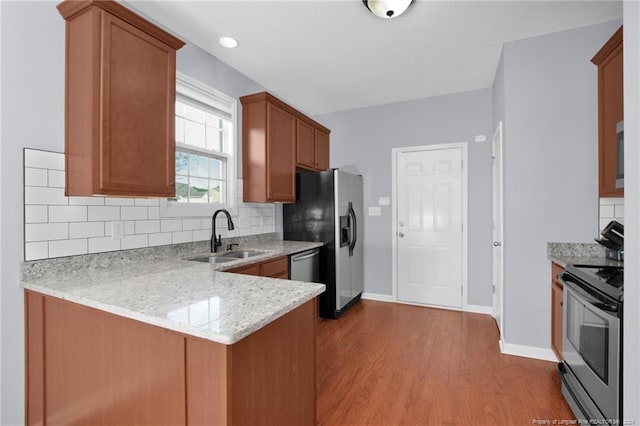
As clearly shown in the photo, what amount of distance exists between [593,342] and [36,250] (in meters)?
3.00

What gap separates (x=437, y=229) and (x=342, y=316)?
1.65 metres

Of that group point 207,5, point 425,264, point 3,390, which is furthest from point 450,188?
point 3,390

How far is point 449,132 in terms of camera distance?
3838 millimetres

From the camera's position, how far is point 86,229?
6.08 ft

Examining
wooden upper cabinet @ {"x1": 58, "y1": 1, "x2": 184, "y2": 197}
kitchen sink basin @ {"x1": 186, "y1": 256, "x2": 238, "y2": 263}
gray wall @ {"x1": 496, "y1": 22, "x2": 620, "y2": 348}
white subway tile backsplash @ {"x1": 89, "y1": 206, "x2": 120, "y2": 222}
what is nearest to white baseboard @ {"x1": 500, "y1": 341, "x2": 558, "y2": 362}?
gray wall @ {"x1": 496, "y1": 22, "x2": 620, "y2": 348}

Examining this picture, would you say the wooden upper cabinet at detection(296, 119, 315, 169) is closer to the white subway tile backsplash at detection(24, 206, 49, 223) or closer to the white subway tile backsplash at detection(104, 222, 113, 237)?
the white subway tile backsplash at detection(104, 222, 113, 237)

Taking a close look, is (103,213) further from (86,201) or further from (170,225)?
(170,225)

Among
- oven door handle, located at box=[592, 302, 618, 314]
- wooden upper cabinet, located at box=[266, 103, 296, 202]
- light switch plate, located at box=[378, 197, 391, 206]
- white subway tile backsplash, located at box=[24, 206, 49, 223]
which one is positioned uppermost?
wooden upper cabinet, located at box=[266, 103, 296, 202]

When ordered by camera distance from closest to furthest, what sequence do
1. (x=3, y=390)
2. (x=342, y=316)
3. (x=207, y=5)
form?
(x=3, y=390)
(x=207, y=5)
(x=342, y=316)

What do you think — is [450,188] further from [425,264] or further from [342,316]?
[342,316]

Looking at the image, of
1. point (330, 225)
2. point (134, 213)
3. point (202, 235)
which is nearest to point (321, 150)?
point (330, 225)

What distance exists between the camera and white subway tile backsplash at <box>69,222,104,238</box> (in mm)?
1789
